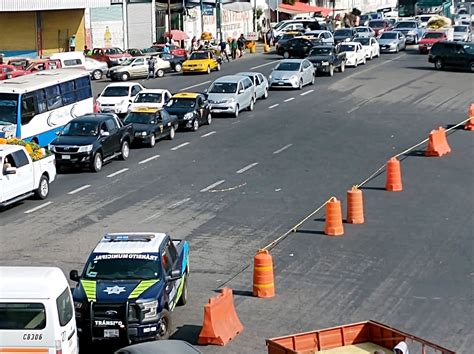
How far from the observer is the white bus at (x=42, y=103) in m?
34.2

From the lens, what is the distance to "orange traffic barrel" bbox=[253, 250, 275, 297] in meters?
19.3

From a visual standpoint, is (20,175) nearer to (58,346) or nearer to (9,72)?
(58,346)

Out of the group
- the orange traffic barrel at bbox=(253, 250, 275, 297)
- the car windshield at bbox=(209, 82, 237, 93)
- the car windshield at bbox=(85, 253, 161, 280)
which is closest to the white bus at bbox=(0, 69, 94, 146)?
the car windshield at bbox=(209, 82, 237, 93)

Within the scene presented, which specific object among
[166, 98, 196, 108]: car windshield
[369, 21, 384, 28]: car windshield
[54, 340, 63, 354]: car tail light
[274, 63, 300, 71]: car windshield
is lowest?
[54, 340, 63, 354]: car tail light

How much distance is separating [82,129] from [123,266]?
15717mm

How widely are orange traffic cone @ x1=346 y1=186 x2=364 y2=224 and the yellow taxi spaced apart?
3276 centimetres

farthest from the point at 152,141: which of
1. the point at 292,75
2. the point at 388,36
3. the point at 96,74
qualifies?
the point at 388,36

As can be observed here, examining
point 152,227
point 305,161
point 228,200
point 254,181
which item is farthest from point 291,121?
point 152,227

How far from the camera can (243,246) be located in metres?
23.1

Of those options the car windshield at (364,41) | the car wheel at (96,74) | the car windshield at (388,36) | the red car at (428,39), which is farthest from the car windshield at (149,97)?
the car windshield at (388,36)

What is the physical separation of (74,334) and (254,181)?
15.4 metres

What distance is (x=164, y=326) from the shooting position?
16.7m

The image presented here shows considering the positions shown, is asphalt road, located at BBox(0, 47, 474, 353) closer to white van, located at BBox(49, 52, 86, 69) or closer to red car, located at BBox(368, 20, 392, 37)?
white van, located at BBox(49, 52, 86, 69)

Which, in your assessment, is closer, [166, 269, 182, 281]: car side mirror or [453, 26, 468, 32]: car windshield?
[166, 269, 182, 281]: car side mirror
